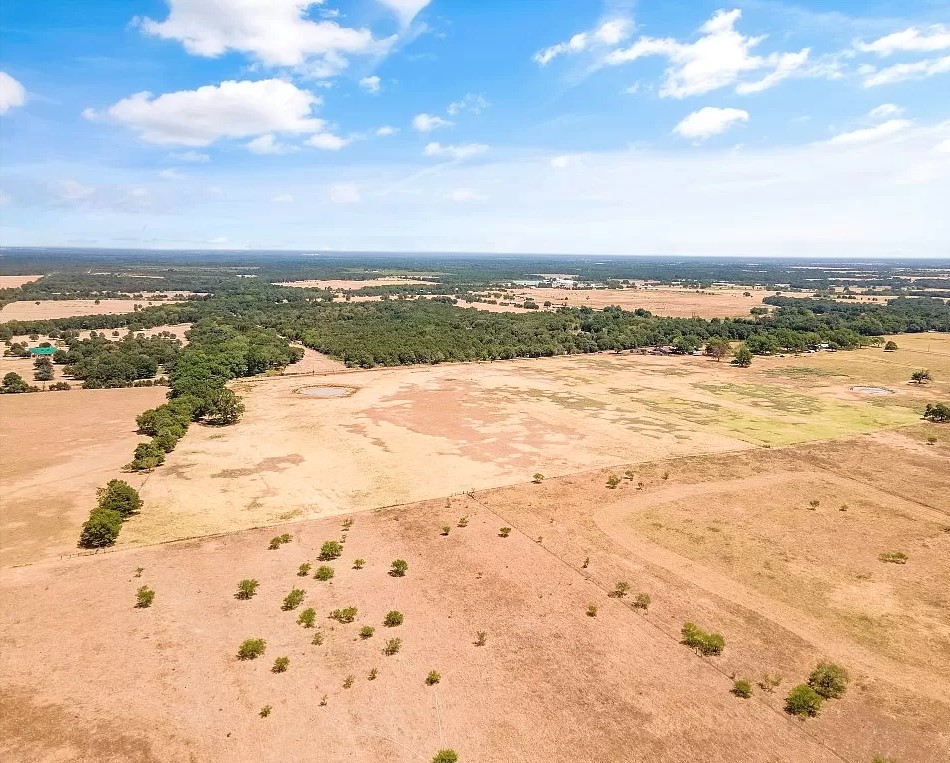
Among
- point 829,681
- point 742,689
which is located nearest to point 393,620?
point 742,689

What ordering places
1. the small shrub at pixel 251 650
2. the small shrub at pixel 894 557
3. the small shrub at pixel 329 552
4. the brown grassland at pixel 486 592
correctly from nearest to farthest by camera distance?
the brown grassland at pixel 486 592, the small shrub at pixel 251 650, the small shrub at pixel 894 557, the small shrub at pixel 329 552

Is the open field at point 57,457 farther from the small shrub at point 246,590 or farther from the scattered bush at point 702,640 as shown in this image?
the scattered bush at point 702,640

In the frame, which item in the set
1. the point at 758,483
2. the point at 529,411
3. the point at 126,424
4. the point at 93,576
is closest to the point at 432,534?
the point at 93,576

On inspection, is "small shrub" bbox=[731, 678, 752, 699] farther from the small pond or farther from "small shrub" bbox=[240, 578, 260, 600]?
the small pond

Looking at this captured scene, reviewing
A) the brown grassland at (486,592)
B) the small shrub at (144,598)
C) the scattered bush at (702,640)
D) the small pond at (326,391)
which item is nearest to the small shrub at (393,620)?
the brown grassland at (486,592)

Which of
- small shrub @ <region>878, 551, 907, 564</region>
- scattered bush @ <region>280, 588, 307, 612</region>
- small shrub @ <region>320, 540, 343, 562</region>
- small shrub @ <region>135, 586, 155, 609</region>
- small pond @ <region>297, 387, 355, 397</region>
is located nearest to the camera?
scattered bush @ <region>280, 588, 307, 612</region>

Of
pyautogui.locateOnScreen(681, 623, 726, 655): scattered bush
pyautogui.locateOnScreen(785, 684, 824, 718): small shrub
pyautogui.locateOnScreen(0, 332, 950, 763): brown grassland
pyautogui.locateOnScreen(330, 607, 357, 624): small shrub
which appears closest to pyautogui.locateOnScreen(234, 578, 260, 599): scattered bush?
pyautogui.locateOnScreen(0, 332, 950, 763): brown grassland
